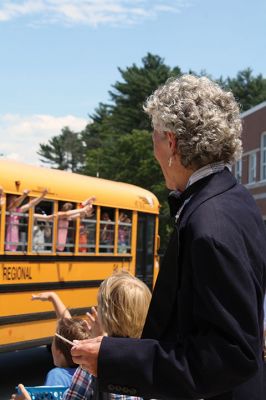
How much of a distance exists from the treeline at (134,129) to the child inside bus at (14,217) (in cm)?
1438

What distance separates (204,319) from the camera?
1644 mm

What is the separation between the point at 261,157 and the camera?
32.5 meters

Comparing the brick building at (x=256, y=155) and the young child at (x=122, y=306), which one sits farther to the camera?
the brick building at (x=256, y=155)

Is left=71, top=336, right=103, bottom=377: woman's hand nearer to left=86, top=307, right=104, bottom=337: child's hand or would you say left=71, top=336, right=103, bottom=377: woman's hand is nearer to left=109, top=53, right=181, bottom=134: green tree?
left=86, top=307, right=104, bottom=337: child's hand

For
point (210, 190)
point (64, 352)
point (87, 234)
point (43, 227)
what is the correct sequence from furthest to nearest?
point (87, 234)
point (43, 227)
point (64, 352)
point (210, 190)

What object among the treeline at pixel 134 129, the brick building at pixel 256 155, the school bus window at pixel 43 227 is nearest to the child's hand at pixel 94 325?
the school bus window at pixel 43 227

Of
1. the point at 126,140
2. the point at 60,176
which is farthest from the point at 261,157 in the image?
the point at 60,176

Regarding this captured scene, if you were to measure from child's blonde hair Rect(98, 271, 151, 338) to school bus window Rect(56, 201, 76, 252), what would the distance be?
630 cm

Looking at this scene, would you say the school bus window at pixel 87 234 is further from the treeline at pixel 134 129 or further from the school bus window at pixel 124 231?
the treeline at pixel 134 129

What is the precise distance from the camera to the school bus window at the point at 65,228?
870cm

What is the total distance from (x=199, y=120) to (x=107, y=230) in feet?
26.3

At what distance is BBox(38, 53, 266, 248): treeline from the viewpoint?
40.9 metres

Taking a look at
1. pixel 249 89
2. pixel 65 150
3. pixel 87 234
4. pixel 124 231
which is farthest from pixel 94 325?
pixel 65 150

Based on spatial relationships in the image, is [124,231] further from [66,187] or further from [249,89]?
[249,89]
